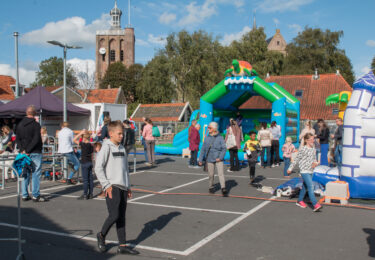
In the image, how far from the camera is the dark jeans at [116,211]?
4.76 metres

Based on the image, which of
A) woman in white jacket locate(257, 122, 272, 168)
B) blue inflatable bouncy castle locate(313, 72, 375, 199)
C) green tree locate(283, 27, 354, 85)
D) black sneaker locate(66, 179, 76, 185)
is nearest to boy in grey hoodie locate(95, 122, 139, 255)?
blue inflatable bouncy castle locate(313, 72, 375, 199)

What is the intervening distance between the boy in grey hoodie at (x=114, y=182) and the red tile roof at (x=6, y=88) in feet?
117

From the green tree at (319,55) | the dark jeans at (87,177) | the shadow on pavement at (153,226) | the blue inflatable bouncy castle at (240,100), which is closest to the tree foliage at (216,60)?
the green tree at (319,55)

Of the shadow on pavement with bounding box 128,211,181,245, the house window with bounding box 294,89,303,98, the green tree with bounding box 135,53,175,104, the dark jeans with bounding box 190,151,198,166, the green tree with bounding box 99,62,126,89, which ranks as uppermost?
the green tree with bounding box 99,62,126,89

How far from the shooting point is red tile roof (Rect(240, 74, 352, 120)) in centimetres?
3594

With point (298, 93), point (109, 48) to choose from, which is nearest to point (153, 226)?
point (298, 93)

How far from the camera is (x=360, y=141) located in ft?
26.8

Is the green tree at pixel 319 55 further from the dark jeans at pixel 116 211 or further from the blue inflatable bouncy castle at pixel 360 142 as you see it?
the dark jeans at pixel 116 211

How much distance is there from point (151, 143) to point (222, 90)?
4337 millimetres

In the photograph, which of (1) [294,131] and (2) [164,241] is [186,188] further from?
(1) [294,131]

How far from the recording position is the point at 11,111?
57.0ft

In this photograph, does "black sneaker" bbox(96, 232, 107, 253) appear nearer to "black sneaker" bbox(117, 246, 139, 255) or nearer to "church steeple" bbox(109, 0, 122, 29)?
"black sneaker" bbox(117, 246, 139, 255)

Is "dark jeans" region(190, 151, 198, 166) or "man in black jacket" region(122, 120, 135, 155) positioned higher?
"man in black jacket" region(122, 120, 135, 155)

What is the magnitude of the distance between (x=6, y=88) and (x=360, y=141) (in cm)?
3808
